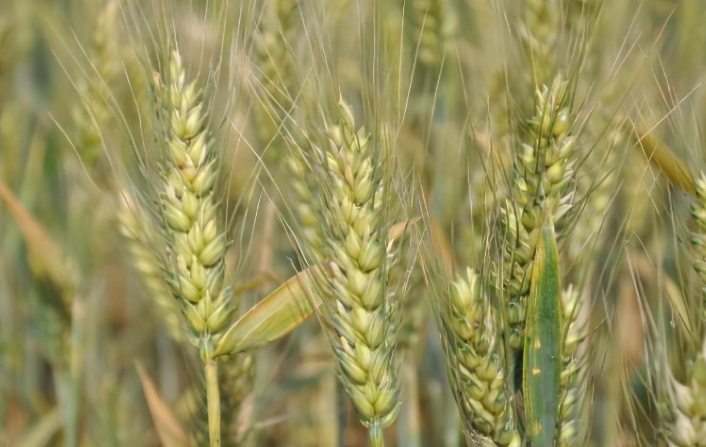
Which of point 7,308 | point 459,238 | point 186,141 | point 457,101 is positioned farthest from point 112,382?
point 457,101

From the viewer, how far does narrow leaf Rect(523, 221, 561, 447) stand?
0.60 m

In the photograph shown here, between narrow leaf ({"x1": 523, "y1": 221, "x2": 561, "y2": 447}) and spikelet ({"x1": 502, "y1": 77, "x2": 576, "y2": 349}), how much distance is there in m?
0.07

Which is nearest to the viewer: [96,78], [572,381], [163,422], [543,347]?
[543,347]

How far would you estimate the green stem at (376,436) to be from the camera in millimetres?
622

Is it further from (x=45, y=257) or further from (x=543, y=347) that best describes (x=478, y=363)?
(x=45, y=257)

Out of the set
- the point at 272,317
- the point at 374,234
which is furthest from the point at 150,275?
the point at 374,234

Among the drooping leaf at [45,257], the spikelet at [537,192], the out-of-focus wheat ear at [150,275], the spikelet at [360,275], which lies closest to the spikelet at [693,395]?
the spikelet at [537,192]

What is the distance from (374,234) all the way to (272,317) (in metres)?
0.14

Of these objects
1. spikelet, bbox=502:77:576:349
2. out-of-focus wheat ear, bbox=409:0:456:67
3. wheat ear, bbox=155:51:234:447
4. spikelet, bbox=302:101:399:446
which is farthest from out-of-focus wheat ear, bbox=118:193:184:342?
out-of-focus wheat ear, bbox=409:0:456:67

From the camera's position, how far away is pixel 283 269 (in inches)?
38.6

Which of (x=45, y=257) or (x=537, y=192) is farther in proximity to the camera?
(x=45, y=257)

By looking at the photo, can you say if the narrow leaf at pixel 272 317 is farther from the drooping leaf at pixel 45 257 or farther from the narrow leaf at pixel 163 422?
the drooping leaf at pixel 45 257

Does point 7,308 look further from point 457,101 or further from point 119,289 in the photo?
point 457,101

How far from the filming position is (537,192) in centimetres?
68
